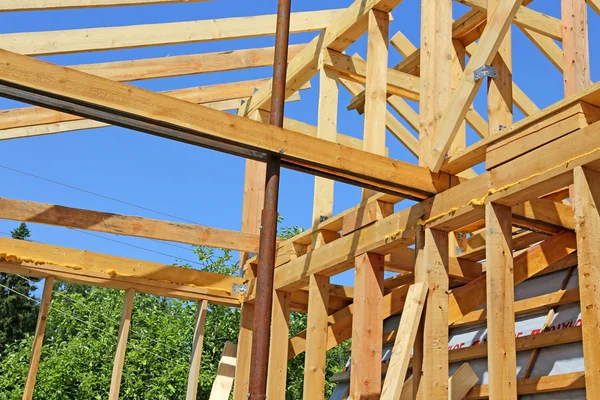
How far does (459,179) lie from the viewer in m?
5.44

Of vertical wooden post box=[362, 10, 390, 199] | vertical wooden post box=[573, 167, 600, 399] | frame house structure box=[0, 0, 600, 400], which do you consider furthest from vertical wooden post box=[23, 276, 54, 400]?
vertical wooden post box=[573, 167, 600, 399]

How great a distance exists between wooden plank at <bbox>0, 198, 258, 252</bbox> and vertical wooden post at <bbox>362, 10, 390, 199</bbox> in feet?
6.70

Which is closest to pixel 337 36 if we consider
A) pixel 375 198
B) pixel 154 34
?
pixel 375 198

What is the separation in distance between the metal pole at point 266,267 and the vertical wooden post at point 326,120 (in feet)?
5.47

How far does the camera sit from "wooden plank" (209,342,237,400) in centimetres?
771

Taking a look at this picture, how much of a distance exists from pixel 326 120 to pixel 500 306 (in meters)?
2.89

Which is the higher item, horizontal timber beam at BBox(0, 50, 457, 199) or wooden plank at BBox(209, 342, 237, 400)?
horizontal timber beam at BBox(0, 50, 457, 199)

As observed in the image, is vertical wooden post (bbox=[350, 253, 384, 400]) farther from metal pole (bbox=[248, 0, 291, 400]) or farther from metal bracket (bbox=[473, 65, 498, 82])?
metal bracket (bbox=[473, 65, 498, 82])

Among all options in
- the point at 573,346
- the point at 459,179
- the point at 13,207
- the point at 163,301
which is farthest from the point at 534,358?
the point at 163,301

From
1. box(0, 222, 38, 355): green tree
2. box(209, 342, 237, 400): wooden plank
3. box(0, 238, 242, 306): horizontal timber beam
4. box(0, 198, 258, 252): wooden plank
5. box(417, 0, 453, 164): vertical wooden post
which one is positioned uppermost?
box(0, 222, 38, 355): green tree

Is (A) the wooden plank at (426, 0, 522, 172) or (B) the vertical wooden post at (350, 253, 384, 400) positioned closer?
(A) the wooden plank at (426, 0, 522, 172)

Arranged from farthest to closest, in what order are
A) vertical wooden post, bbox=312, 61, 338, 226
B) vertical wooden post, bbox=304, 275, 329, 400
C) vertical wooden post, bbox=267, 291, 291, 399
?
1. vertical wooden post, bbox=312, 61, 338, 226
2. vertical wooden post, bbox=267, 291, 291, 399
3. vertical wooden post, bbox=304, 275, 329, 400

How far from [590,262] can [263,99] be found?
4958 millimetres

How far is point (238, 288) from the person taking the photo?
7789 mm
